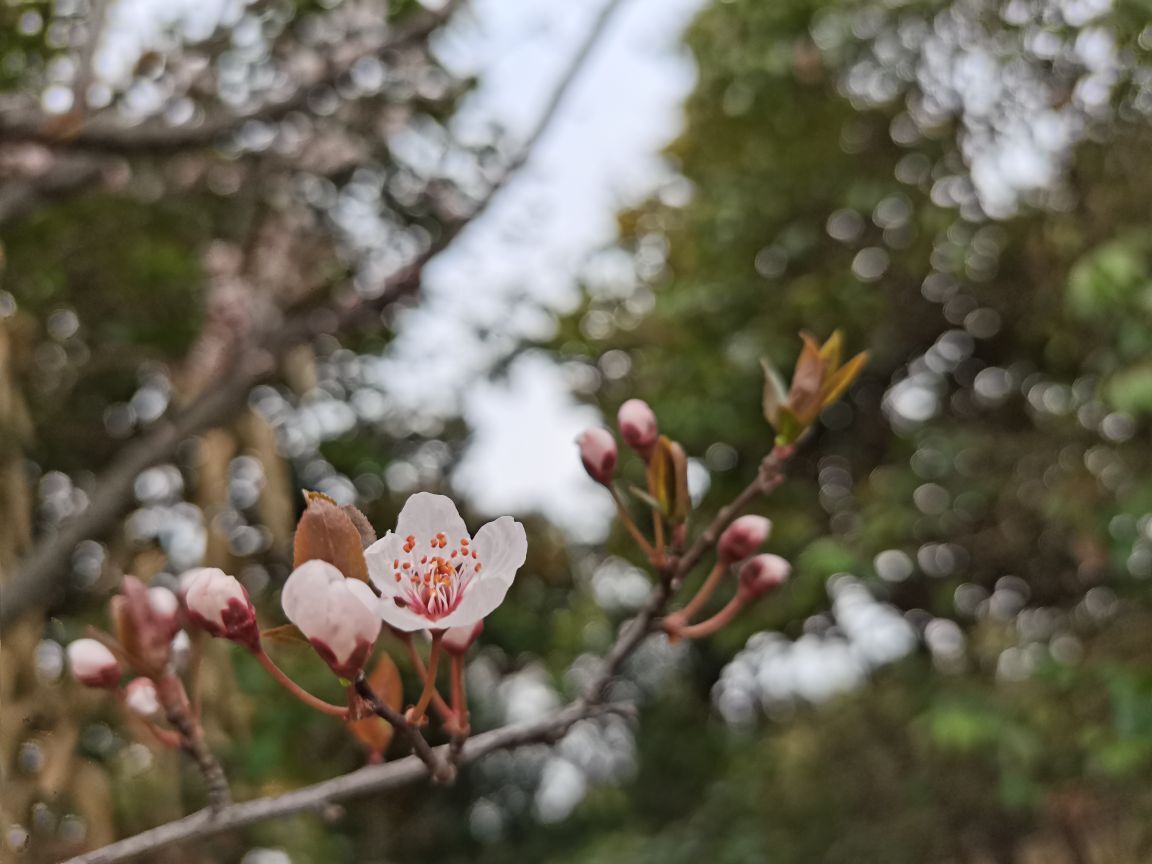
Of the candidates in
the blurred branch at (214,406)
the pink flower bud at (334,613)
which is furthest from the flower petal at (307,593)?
the blurred branch at (214,406)

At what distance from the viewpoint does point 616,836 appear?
14.3 feet

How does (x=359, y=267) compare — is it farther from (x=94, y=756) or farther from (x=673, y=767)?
(x=673, y=767)

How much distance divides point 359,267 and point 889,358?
194cm

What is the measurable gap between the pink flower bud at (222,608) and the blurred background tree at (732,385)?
771 millimetres

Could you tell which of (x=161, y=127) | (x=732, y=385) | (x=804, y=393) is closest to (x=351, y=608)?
(x=804, y=393)

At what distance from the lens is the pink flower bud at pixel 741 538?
55cm

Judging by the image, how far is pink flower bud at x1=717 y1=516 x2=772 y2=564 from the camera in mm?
549

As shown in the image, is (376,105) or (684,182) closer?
(376,105)

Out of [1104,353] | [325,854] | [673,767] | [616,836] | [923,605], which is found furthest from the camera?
[673,767]

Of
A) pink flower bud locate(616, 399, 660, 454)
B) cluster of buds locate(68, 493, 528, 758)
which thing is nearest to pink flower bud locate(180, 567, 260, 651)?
cluster of buds locate(68, 493, 528, 758)

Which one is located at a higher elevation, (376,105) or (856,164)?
(376,105)

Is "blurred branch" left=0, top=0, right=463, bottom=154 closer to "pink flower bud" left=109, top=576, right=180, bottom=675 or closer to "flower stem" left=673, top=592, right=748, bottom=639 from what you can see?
"pink flower bud" left=109, top=576, right=180, bottom=675

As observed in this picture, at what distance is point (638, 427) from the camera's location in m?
0.55

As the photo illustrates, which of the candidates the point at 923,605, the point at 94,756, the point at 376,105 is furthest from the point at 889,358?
the point at 94,756
